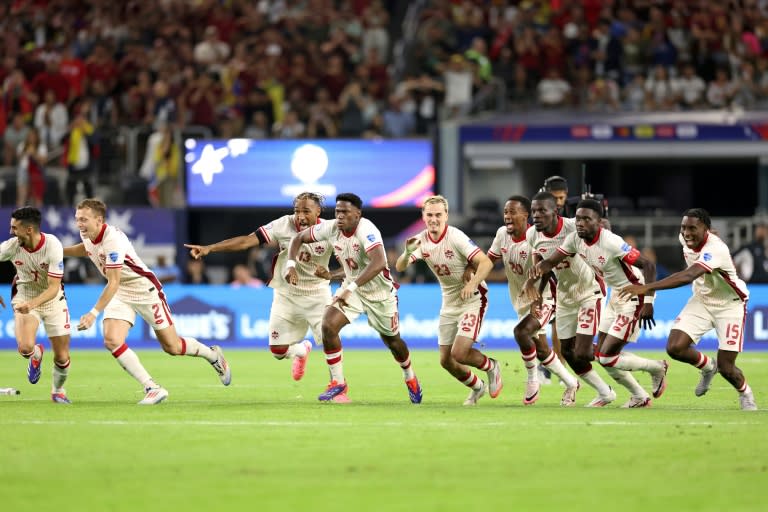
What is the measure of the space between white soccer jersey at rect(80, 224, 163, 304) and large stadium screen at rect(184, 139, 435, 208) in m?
13.5

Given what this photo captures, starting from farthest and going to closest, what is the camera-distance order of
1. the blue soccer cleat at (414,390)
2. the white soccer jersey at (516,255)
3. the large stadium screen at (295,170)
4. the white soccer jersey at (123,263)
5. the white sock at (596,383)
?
1. the large stadium screen at (295,170)
2. the white soccer jersey at (516,255)
3. the blue soccer cleat at (414,390)
4. the white sock at (596,383)
5. the white soccer jersey at (123,263)

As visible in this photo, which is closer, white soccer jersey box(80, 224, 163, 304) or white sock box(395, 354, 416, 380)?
white soccer jersey box(80, 224, 163, 304)

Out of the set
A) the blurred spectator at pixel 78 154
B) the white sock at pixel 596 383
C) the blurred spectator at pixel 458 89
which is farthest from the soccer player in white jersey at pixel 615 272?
the blurred spectator at pixel 78 154

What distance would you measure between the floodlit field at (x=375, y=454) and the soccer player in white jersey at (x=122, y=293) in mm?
500

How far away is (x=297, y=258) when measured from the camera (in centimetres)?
1570

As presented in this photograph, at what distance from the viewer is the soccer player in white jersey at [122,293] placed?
13609 millimetres

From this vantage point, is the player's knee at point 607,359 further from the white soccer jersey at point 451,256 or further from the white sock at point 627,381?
the white soccer jersey at point 451,256

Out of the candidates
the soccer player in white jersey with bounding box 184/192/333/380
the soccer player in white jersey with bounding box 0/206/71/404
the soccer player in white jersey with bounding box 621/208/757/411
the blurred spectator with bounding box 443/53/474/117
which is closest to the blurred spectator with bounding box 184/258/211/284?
the blurred spectator with bounding box 443/53/474/117

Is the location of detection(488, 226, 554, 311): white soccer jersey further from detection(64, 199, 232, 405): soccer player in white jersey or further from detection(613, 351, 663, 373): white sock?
detection(64, 199, 232, 405): soccer player in white jersey

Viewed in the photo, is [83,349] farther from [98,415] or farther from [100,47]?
[98,415]

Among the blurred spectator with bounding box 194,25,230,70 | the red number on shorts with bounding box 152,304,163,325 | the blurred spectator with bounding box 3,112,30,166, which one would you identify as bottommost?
the red number on shorts with bounding box 152,304,163,325

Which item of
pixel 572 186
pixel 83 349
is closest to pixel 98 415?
pixel 83 349

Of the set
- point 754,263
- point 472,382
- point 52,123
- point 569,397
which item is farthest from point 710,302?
point 52,123

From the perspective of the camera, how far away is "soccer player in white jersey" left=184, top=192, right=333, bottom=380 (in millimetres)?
15367
